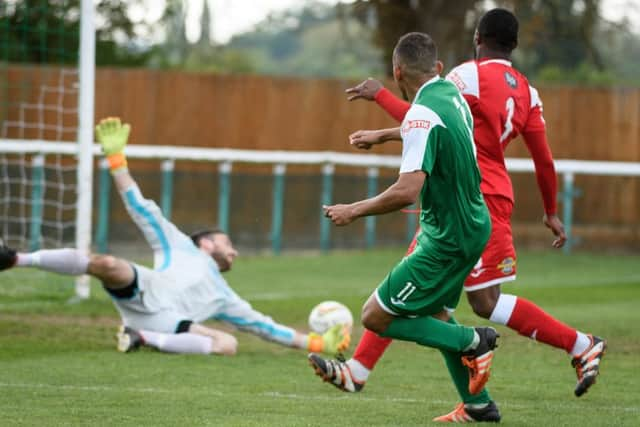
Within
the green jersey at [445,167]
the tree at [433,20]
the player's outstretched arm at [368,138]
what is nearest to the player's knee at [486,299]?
the green jersey at [445,167]

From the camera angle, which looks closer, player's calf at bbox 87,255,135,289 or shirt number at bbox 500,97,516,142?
shirt number at bbox 500,97,516,142

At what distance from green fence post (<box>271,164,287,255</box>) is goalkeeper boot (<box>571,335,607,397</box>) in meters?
13.1

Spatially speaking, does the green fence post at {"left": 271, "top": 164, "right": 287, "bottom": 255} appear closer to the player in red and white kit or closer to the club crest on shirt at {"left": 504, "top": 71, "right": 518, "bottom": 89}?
the player in red and white kit

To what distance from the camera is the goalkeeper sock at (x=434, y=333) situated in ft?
20.5

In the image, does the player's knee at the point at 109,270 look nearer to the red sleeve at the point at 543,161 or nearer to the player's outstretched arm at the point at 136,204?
the player's outstretched arm at the point at 136,204

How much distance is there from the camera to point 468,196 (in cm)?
611

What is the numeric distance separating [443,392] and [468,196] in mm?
1917

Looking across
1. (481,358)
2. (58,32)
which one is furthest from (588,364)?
(58,32)

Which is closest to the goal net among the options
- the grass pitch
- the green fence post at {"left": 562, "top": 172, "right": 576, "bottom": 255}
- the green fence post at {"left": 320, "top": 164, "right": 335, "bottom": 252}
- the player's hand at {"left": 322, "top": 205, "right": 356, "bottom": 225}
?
the grass pitch

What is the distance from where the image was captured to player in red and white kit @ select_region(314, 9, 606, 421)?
6.90 m

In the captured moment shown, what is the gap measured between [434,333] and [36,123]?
1442 centimetres

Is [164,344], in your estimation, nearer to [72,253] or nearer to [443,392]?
[72,253]

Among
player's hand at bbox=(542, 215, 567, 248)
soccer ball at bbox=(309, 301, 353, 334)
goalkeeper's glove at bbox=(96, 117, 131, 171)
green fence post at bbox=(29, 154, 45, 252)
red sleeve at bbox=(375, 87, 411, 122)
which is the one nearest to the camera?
red sleeve at bbox=(375, 87, 411, 122)

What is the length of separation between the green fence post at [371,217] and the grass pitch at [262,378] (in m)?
6.65
